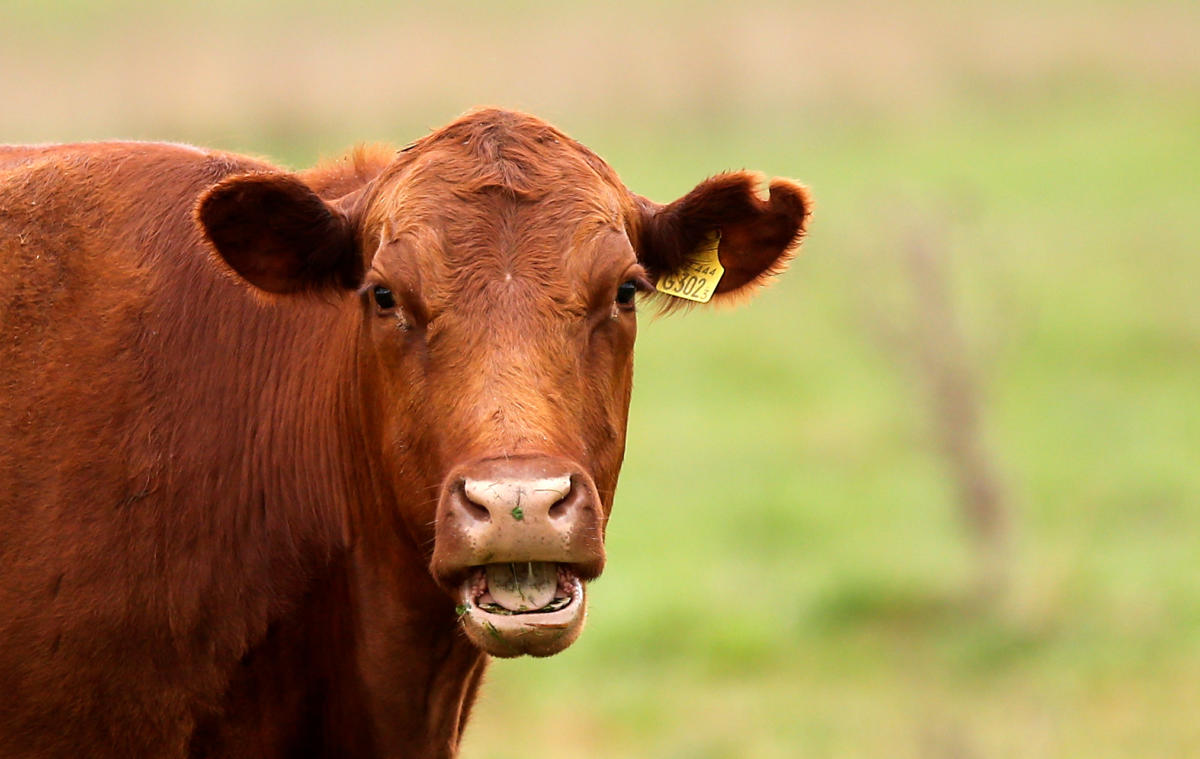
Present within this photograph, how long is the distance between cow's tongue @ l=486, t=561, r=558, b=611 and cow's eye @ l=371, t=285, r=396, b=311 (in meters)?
0.83

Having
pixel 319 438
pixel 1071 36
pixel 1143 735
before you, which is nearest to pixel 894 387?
pixel 1143 735

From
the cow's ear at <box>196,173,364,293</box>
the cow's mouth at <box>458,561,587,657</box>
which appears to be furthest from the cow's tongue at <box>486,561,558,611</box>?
the cow's ear at <box>196,173,364,293</box>

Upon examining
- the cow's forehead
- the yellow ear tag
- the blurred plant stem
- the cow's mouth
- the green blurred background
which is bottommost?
the green blurred background

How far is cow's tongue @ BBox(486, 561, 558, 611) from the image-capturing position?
15.0 ft

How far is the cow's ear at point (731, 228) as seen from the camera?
551cm

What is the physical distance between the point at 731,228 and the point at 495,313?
1.12 meters

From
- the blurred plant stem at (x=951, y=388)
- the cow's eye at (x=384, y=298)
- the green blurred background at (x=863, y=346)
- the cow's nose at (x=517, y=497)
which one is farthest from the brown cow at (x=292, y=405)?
the blurred plant stem at (x=951, y=388)

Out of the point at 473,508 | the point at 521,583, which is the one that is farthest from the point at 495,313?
the point at 521,583

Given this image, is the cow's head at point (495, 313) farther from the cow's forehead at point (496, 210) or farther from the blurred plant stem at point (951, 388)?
the blurred plant stem at point (951, 388)

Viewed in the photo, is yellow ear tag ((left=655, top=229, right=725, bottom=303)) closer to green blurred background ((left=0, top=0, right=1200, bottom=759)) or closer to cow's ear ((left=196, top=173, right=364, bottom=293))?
cow's ear ((left=196, top=173, right=364, bottom=293))

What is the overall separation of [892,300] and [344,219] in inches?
517

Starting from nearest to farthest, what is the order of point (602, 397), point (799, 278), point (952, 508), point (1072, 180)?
1. point (602, 397)
2. point (952, 508)
3. point (799, 278)
4. point (1072, 180)

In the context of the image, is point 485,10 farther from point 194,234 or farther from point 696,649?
point 194,234

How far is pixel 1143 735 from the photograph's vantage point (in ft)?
32.3
